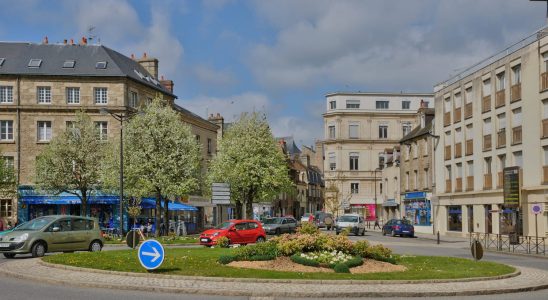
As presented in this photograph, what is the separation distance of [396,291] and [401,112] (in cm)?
7936

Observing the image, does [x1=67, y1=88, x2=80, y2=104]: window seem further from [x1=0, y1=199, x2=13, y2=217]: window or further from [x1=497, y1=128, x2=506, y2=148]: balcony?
[x1=497, y1=128, x2=506, y2=148]: balcony

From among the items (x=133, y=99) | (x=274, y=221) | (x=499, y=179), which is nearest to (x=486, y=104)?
(x=499, y=179)

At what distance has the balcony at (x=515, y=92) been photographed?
4156 centimetres

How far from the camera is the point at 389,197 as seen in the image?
7425cm

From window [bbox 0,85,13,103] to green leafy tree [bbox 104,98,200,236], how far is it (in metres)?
10.6

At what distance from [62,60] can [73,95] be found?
134 inches

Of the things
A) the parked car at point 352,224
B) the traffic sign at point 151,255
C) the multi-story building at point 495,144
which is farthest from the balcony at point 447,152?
the traffic sign at point 151,255

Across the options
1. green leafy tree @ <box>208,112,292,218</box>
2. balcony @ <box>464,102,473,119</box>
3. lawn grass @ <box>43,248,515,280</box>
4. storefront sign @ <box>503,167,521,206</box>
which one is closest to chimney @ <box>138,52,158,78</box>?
green leafy tree @ <box>208,112,292,218</box>

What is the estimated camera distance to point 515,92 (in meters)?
42.0

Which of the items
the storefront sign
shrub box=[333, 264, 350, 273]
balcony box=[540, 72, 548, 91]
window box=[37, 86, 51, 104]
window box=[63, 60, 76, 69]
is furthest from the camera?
window box=[63, 60, 76, 69]

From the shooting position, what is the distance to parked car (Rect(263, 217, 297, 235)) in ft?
168

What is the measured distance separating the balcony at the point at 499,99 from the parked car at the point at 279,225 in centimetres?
1660

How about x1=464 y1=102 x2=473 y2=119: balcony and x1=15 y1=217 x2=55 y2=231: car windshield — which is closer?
x1=15 y1=217 x2=55 y2=231: car windshield

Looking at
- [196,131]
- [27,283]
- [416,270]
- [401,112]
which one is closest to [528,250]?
[416,270]
